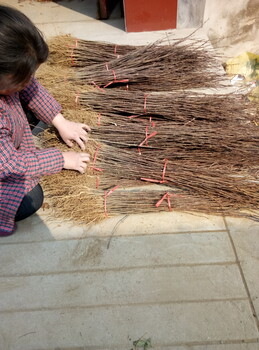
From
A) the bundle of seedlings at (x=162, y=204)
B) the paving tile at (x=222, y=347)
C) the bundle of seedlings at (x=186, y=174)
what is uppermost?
the bundle of seedlings at (x=186, y=174)

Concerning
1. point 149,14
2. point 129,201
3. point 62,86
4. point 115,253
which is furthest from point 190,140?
point 149,14

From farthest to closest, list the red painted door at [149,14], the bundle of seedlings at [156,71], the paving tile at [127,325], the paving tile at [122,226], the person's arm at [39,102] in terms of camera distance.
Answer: the red painted door at [149,14]
the bundle of seedlings at [156,71]
the person's arm at [39,102]
the paving tile at [122,226]
the paving tile at [127,325]

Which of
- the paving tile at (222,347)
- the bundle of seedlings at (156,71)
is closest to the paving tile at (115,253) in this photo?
the paving tile at (222,347)

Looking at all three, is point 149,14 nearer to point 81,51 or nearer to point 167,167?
point 81,51

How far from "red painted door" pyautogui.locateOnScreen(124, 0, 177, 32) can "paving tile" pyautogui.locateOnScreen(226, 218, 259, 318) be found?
8.77 feet

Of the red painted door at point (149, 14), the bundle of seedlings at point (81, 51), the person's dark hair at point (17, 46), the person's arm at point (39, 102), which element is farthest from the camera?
the red painted door at point (149, 14)

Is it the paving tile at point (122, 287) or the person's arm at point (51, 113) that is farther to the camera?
the person's arm at point (51, 113)

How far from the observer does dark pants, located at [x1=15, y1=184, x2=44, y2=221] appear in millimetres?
2133

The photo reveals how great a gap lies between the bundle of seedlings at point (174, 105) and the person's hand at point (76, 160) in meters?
0.60

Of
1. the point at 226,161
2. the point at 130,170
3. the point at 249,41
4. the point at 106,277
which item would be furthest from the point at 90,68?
the point at 249,41

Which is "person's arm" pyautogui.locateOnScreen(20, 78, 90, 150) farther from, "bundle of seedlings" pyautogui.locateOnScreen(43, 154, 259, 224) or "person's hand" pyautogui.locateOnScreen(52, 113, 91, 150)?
"bundle of seedlings" pyautogui.locateOnScreen(43, 154, 259, 224)

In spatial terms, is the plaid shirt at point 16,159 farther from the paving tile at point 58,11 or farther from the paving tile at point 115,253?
the paving tile at point 58,11

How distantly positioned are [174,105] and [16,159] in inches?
54.0

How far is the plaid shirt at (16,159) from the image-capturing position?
5.97 feet
